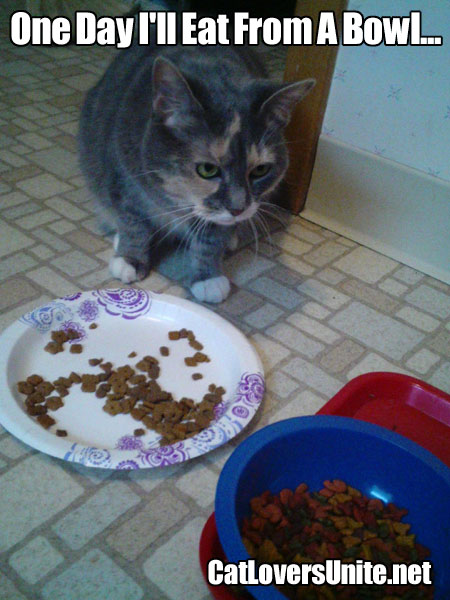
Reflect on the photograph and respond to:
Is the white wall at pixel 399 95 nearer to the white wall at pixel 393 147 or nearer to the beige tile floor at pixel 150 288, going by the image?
the white wall at pixel 393 147


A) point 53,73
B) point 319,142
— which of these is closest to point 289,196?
point 319,142

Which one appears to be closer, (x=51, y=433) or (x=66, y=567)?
(x=66, y=567)

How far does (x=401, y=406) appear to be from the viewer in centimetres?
110

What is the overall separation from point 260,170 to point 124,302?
41cm

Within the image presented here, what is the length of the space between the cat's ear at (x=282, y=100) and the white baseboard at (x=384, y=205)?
1.53 ft

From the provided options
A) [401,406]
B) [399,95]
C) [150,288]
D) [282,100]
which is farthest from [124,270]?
[399,95]

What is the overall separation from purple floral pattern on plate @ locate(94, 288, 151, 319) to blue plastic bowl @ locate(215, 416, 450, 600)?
0.48 metres

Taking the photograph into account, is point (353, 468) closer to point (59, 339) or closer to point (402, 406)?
point (402, 406)

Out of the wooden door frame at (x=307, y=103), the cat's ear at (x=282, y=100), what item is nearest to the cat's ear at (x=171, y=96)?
the cat's ear at (x=282, y=100)

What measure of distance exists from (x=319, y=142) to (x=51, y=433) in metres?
1.12

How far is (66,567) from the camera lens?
809 millimetres

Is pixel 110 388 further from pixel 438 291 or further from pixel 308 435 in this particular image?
pixel 438 291

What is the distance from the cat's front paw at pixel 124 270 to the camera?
137 cm

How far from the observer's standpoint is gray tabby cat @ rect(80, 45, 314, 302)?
109cm
